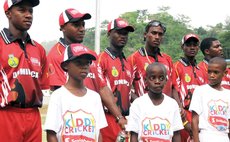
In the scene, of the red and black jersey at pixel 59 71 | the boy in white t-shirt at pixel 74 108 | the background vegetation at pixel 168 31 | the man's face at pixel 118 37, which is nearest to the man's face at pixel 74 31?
the red and black jersey at pixel 59 71

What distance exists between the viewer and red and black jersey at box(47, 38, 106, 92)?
547 centimetres

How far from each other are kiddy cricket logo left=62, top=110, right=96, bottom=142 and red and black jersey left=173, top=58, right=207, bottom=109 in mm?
2738

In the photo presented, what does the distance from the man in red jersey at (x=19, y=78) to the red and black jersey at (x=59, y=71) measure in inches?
10.3

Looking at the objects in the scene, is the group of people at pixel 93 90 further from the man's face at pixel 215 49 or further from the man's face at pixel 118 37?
the man's face at pixel 215 49

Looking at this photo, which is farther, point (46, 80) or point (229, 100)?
point (229, 100)

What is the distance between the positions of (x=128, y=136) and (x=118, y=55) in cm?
132

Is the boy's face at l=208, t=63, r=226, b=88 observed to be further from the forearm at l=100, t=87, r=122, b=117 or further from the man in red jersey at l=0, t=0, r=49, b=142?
the man in red jersey at l=0, t=0, r=49, b=142

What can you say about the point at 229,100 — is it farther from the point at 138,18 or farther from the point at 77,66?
the point at 138,18

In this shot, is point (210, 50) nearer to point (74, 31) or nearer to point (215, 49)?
point (215, 49)

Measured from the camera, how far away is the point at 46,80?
5449 mm

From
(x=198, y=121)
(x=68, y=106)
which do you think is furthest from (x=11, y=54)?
(x=198, y=121)

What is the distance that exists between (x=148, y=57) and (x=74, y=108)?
2.51 metres

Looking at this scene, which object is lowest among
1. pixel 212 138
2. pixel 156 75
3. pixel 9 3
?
pixel 212 138

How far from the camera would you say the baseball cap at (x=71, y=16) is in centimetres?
565
